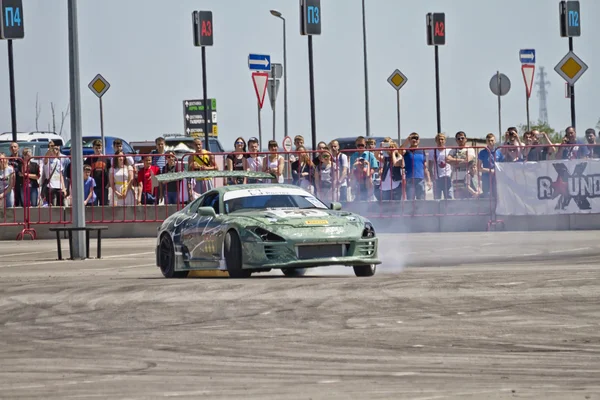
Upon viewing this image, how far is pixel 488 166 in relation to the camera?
27578 millimetres

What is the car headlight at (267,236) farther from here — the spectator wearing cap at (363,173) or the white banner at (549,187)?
the white banner at (549,187)

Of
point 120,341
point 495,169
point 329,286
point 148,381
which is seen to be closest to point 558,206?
point 495,169

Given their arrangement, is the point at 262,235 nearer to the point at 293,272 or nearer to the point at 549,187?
the point at 293,272

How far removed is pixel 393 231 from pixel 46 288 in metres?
13.2

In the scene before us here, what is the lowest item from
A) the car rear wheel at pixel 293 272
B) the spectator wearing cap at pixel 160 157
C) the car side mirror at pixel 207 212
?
the car rear wheel at pixel 293 272

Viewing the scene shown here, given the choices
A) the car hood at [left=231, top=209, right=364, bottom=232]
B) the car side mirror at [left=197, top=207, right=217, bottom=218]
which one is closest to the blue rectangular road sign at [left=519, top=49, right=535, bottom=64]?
the car hood at [left=231, top=209, right=364, bottom=232]

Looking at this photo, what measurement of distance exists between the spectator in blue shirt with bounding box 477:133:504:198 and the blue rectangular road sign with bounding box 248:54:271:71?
277 inches

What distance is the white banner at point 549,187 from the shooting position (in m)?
26.9

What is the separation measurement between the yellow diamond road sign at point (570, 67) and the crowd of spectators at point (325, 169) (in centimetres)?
141

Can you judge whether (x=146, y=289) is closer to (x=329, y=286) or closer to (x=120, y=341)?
(x=329, y=286)

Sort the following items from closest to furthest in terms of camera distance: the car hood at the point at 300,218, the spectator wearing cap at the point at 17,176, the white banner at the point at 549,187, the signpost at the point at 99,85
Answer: the car hood at the point at 300,218 < the white banner at the point at 549,187 < the spectator wearing cap at the point at 17,176 < the signpost at the point at 99,85

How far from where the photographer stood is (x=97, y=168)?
1118 inches

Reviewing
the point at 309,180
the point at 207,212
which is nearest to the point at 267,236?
the point at 207,212

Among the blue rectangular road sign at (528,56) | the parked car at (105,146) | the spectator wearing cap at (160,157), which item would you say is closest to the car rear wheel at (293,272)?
the spectator wearing cap at (160,157)
